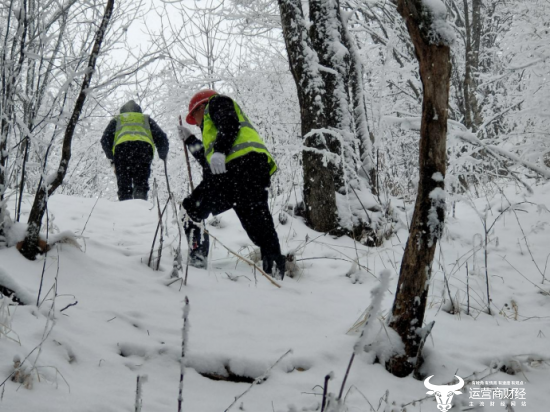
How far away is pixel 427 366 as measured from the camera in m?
1.78

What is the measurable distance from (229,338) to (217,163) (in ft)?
4.52

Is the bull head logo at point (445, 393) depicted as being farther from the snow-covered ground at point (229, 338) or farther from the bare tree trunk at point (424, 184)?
the bare tree trunk at point (424, 184)

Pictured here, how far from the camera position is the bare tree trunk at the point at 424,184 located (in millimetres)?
1598

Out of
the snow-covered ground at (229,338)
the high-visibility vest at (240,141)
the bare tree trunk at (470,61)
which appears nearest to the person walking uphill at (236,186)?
the high-visibility vest at (240,141)

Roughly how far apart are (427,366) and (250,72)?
605 centimetres

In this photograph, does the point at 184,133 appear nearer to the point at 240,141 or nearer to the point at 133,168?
the point at 240,141

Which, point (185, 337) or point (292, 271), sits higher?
point (185, 337)

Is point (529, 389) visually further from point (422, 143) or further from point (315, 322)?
point (422, 143)

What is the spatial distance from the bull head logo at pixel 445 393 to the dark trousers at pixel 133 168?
4220mm

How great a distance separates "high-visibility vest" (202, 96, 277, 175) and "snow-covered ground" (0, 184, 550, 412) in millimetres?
790

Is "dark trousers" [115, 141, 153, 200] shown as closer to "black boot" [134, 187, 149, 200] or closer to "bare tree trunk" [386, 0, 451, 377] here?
"black boot" [134, 187, 149, 200]

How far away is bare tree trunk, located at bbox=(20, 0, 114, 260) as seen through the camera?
84.7 inches

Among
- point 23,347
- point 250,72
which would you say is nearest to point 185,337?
point 23,347

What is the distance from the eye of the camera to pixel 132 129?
4992 millimetres
